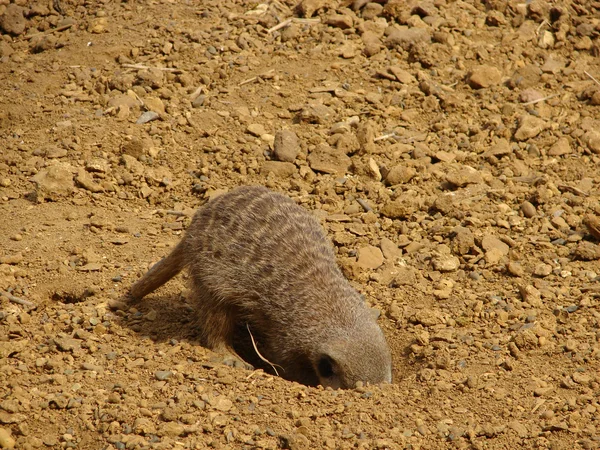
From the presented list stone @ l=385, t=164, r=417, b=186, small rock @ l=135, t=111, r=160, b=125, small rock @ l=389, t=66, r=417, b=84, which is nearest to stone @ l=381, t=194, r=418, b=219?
stone @ l=385, t=164, r=417, b=186

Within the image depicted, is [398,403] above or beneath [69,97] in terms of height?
beneath

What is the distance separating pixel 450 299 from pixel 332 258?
0.94 meters

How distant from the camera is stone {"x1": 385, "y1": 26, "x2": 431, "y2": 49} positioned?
7863 mm

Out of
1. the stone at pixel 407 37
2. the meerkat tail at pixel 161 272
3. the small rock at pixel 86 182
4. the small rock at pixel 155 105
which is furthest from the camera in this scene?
the stone at pixel 407 37

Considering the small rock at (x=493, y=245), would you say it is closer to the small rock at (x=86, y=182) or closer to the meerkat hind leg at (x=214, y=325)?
the meerkat hind leg at (x=214, y=325)

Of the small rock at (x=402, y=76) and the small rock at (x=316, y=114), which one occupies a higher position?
the small rock at (x=402, y=76)

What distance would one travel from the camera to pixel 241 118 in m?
7.14

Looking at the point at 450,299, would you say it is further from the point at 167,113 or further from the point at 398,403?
the point at 167,113

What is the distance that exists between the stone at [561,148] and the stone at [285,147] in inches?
93.4

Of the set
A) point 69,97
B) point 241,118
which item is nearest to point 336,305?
point 241,118

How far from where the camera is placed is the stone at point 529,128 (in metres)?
7.08

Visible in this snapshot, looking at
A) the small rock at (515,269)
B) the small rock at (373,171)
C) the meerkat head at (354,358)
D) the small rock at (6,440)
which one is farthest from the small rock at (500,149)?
the small rock at (6,440)

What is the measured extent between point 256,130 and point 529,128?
259cm

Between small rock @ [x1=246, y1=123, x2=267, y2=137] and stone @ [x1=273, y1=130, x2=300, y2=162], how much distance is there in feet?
0.75
